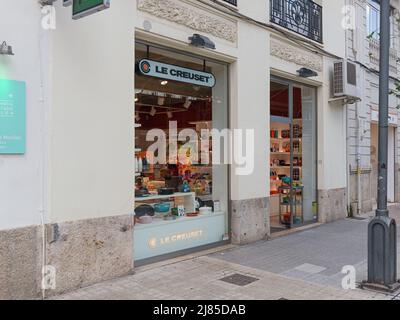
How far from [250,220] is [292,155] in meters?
2.59

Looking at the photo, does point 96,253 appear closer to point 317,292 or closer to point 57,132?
point 57,132

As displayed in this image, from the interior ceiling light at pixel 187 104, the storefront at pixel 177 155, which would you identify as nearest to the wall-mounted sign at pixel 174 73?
the storefront at pixel 177 155

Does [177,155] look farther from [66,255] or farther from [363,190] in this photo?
[363,190]

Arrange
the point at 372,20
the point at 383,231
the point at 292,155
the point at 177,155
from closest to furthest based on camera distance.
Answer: the point at 383,231, the point at 177,155, the point at 292,155, the point at 372,20

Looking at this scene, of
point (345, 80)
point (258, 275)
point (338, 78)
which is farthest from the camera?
point (338, 78)

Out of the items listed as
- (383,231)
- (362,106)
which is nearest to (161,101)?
(383,231)

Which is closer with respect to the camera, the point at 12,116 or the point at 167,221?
the point at 12,116

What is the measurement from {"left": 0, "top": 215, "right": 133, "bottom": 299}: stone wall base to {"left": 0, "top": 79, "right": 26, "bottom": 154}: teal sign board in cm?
93

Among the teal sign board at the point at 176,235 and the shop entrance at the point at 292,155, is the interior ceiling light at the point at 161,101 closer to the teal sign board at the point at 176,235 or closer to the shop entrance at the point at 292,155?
the teal sign board at the point at 176,235

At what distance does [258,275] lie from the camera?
571 cm

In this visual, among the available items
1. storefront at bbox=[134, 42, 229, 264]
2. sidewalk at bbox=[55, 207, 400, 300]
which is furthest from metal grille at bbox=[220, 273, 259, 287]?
storefront at bbox=[134, 42, 229, 264]

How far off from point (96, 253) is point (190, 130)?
3.79 meters

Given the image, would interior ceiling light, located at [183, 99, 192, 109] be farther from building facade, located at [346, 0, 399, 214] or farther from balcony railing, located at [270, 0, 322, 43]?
building facade, located at [346, 0, 399, 214]
